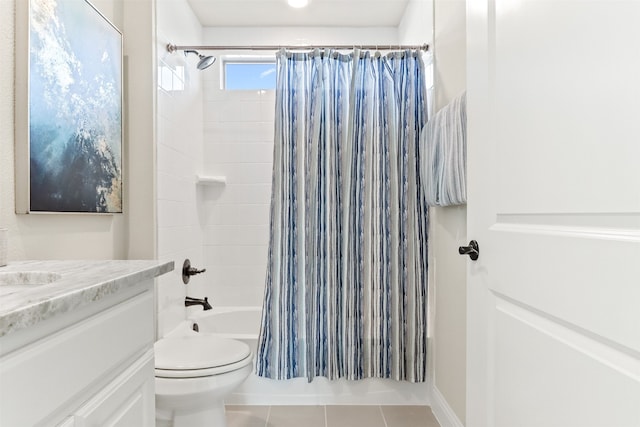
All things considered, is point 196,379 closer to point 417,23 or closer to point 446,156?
point 446,156

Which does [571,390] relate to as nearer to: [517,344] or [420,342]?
[517,344]

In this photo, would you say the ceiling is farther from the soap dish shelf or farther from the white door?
the white door

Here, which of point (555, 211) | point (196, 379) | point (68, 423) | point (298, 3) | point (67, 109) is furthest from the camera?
point (298, 3)

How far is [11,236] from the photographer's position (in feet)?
4.09

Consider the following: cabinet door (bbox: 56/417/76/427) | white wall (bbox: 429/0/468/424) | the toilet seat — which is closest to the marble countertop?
cabinet door (bbox: 56/417/76/427)

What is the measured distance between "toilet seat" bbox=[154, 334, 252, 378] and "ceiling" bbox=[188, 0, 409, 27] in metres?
2.08

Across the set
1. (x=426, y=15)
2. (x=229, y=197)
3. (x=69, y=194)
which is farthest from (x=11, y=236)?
(x=426, y=15)

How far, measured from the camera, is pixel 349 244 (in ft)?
7.25

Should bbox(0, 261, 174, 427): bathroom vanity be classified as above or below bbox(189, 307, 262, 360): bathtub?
above

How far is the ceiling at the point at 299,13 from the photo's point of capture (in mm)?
2662

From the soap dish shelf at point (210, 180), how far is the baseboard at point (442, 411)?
1925 millimetres

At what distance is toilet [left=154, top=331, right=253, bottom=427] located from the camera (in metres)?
1.58

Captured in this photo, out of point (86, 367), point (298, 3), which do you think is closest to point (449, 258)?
point (86, 367)

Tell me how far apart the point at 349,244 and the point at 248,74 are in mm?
1682
